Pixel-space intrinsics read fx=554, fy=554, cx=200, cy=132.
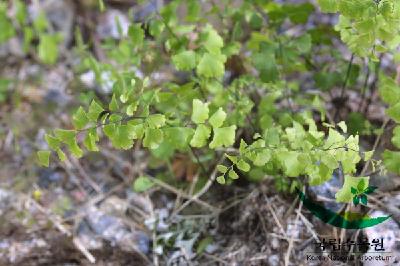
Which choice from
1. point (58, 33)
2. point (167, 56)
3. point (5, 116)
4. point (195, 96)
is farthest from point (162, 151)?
point (58, 33)

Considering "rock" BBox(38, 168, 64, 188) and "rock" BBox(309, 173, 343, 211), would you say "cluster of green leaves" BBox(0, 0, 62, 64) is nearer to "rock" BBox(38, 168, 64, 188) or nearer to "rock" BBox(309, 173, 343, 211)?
"rock" BBox(38, 168, 64, 188)

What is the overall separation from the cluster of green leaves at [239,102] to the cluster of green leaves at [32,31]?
64cm

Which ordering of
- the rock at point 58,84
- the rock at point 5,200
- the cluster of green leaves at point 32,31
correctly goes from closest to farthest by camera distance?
1. the rock at point 5,200
2. the cluster of green leaves at point 32,31
3. the rock at point 58,84

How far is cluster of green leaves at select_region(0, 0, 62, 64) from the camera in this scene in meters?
2.36

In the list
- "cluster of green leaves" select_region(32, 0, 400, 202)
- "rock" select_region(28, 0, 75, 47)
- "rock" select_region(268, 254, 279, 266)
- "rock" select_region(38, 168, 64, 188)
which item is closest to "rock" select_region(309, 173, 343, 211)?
"cluster of green leaves" select_region(32, 0, 400, 202)

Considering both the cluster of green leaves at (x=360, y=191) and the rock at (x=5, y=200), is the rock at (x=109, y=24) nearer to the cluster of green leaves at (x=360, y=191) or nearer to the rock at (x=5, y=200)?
the rock at (x=5, y=200)

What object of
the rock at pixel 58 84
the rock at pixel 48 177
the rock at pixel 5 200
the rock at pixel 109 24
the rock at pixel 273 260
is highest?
the rock at pixel 109 24

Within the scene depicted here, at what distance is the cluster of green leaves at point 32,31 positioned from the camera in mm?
2357

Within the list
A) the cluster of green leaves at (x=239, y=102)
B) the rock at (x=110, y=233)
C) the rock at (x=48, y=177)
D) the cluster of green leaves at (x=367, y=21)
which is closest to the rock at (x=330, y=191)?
the cluster of green leaves at (x=239, y=102)

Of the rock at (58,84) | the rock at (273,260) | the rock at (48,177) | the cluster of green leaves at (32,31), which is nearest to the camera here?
the rock at (273,260)

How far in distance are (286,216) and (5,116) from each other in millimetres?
1348

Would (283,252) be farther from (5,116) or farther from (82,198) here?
(5,116)

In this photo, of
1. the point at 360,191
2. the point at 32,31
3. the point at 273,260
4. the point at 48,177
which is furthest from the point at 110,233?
the point at 32,31

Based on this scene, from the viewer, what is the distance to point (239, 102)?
1.58m
